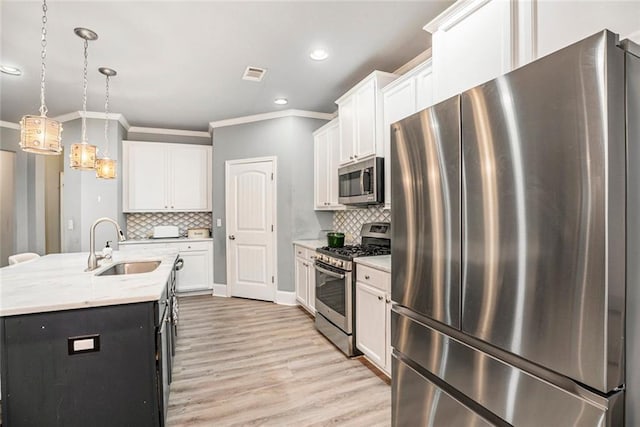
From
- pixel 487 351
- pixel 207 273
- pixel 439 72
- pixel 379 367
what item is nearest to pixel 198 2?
pixel 439 72

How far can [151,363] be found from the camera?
1.63 metres

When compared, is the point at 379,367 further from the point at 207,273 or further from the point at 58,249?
the point at 58,249

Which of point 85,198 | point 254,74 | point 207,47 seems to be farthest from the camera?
point 85,198

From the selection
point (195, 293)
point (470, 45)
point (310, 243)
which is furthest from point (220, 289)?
point (470, 45)

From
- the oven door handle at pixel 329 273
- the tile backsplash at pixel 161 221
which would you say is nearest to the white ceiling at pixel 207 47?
the tile backsplash at pixel 161 221

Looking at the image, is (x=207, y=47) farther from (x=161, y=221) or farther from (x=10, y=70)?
(x=161, y=221)

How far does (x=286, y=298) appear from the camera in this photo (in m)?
4.45

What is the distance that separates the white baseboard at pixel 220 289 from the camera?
16.1ft

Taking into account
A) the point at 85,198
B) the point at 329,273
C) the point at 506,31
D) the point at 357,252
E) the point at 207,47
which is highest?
the point at 207,47

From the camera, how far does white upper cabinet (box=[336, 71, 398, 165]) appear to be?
2.90 metres

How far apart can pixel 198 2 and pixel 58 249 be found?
5.36 metres

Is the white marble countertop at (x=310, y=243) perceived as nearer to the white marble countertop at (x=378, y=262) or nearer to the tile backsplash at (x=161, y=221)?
the white marble countertop at (x=378, y=262)

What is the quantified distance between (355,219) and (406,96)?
178cm

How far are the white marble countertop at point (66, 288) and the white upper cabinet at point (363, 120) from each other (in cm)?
198
